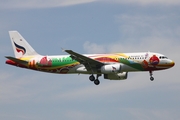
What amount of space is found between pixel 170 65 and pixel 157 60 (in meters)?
2.38

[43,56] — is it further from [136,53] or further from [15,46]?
[136,53]

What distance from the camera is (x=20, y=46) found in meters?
100

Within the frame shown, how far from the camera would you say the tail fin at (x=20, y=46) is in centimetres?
9875

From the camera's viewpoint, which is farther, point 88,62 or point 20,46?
point 20,46

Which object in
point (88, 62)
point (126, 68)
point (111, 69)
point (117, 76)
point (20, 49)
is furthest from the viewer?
point (20, 49)

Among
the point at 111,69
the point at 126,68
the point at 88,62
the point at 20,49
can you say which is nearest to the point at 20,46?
the point at 20,49

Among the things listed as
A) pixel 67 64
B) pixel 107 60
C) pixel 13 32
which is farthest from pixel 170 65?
pixel 13 32

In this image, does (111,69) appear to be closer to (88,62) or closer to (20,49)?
(88,62)

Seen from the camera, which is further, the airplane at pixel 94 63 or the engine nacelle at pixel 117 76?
the engine nacelle at pixel 117 76

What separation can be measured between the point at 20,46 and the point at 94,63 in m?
16.5

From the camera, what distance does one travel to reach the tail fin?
98.8 metres

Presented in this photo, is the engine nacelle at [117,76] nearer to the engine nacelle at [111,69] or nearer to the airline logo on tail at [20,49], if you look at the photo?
the engine nacelle at [111,69]

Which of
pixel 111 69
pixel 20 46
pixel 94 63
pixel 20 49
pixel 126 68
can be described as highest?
pixel 20 46

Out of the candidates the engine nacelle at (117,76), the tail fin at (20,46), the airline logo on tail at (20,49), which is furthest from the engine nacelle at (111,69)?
the airline logo on tail at (20,49)
